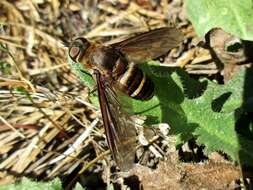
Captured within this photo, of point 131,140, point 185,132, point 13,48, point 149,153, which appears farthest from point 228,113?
point 13,48

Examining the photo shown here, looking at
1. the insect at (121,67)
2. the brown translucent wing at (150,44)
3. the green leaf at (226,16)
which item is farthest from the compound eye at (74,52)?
the green leaf at (226,16)

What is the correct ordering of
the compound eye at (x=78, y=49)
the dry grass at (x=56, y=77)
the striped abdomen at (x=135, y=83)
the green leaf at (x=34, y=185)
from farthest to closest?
the dry grass at (x=56, y=77)
the green leaf at (x=34, y=185)
the compound eye at (x=78, y=49)
the striped abdomen at (x=135, y=83)

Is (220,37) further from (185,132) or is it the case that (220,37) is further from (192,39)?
(185,132)

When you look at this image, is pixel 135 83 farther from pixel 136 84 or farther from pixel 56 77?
pixel 56 77

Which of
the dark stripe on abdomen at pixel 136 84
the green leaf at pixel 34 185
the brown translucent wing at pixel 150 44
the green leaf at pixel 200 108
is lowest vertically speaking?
the green leaf at pixel 34 185

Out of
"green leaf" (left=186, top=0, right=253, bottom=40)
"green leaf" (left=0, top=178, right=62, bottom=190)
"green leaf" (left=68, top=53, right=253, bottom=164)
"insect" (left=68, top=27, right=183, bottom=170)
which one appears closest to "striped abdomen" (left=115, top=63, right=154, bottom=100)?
"insect" (left=68, top=27, right=183, bottom=170)

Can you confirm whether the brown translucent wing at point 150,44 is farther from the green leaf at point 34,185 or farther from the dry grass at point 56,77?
the green leaf at point 34,185

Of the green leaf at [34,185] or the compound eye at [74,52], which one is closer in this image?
the compound eye at [74,52]

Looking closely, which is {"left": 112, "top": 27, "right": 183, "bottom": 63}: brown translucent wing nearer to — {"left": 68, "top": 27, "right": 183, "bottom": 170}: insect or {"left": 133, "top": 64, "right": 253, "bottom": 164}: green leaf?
{"left": 68, "top": 27, "right": 183, "bottom": 170}: insect
